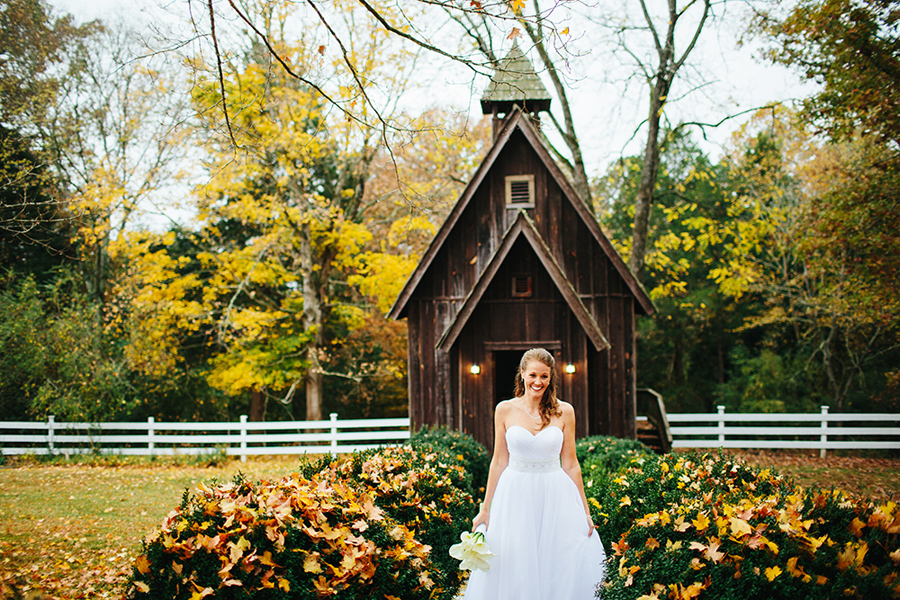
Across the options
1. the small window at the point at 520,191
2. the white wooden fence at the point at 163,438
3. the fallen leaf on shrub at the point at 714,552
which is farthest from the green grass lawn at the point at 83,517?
the small window at the point at 520,191

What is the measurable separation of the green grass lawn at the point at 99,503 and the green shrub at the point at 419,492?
4.75 feet

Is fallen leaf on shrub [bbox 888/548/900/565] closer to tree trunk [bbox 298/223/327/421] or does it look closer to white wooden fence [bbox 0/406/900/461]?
white wooden fence [bbox 0/406/900/461]

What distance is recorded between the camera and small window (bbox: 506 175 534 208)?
10875 millimetres

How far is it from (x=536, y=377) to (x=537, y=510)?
3.55 ft

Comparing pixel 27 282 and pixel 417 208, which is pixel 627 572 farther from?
pixel 27 282

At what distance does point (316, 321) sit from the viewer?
17375 millimetres

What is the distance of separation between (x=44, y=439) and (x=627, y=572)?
51.7ft

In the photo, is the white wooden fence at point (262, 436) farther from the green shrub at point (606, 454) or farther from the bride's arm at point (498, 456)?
the bride's arm at point (498, 456)

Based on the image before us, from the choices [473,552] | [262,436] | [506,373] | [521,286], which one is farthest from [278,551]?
[262,436]

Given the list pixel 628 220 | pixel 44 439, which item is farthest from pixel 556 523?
pixel 628 220

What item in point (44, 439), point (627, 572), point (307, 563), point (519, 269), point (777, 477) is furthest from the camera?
point (44, 439)

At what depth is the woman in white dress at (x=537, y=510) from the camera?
449 cm

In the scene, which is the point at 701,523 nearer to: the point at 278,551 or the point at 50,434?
the point at 278,551

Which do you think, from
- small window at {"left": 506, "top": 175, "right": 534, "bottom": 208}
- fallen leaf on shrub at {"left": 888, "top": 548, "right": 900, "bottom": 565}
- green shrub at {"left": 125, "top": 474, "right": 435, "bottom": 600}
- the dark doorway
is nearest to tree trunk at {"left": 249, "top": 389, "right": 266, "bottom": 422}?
the dark doorway
